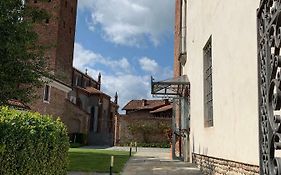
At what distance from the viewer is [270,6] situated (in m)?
2.29

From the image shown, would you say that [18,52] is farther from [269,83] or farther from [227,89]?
[269,83]

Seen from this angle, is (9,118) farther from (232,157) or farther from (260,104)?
(232,157)

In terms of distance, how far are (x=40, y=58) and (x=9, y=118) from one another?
593cm

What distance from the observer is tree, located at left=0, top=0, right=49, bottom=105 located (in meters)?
9.46

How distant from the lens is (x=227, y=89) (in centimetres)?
915

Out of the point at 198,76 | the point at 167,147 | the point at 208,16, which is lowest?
the point at 167,147

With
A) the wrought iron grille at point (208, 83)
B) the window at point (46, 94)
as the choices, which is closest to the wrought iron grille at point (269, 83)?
the wrought iron grille at point (208, 83)

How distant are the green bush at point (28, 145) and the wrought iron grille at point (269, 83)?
11.9ft

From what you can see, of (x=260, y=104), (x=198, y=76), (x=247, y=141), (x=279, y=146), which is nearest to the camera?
(x=279, y=146)

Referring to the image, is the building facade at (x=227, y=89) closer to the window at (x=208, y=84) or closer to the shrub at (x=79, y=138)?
the window at (x=208, y=84)

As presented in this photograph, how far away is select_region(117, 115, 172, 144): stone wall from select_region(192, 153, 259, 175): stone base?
957 inches

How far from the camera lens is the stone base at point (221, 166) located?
24.3 ft

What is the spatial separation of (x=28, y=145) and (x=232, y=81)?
5.39 metres

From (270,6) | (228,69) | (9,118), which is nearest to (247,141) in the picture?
(228,69)
